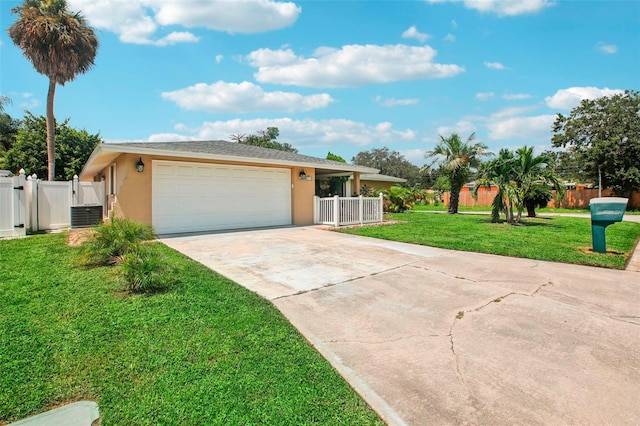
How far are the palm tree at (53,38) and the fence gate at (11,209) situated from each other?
10782 millimetres

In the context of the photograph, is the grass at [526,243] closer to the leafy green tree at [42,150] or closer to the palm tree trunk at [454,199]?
the palm tree trunk at [454,199]

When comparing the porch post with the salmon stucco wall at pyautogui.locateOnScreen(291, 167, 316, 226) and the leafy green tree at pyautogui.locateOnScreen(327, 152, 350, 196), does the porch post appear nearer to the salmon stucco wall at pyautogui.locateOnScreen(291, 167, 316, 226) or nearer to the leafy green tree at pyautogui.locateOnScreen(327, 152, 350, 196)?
the leafy green tree at pyautogui.locateOnScreen(327, 152, 350, 196)

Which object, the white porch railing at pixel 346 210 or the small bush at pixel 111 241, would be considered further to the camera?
the white porch railing at pixel 346 210

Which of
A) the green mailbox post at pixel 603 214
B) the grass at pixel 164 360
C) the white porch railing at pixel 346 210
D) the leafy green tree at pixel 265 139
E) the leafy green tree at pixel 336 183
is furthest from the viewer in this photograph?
the leafy green tree at pixel 265 139

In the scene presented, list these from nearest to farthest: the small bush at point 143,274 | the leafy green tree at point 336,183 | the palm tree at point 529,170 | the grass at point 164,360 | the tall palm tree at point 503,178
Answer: the grass at point 164,360 → the small bush at point 143,274 → the tall palm tree at point 503,178 → the palm tree at point 529,170 → the leafy green tree at point 336,183

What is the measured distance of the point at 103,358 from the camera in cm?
268

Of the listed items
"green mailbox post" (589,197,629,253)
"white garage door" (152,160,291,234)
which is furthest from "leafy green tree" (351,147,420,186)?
"green mailbox post" (589,197,629,253)

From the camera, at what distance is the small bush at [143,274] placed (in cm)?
416

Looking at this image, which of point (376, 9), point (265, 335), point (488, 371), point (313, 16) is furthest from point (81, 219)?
point (488, 371)

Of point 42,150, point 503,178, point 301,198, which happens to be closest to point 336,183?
point 301,198

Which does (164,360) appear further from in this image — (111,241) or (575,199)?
(575,199)

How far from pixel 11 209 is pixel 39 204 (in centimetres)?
248

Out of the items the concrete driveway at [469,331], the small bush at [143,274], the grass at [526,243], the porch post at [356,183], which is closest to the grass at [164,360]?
the small bush at [143,274]

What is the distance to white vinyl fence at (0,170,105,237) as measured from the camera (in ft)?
28.9
